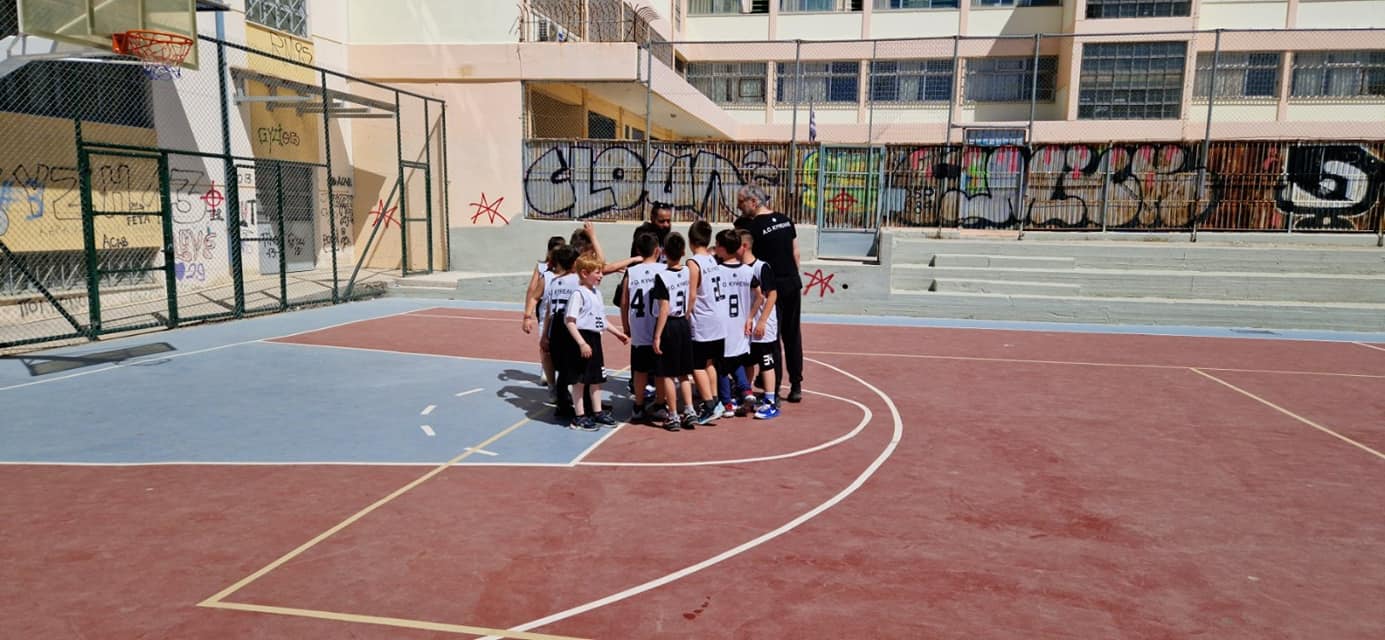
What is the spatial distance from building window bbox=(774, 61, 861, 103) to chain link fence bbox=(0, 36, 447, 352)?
19.0m

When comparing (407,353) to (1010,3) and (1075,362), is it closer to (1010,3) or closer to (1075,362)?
(1075,362)

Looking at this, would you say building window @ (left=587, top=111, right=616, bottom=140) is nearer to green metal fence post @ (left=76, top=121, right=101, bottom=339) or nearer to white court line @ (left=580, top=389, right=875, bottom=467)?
green metal fence post @ (left=76, top=121, right=101, bottom=339)

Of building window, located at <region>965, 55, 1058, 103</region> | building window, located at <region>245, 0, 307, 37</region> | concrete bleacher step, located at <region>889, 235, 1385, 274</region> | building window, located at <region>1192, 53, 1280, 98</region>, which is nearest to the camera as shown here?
concrete bleacher step, located at <region>889, 235, 1385, 274</region>

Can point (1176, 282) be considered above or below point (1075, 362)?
above

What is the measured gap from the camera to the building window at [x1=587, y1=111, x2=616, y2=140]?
2505 cm

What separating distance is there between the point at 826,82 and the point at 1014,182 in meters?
17.7

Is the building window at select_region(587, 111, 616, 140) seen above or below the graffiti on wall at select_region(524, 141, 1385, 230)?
above

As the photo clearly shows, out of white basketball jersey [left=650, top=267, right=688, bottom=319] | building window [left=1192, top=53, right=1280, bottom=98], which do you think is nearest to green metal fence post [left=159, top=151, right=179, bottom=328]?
white basketball jersey [left=650, top=267, right=688, bottom=319]

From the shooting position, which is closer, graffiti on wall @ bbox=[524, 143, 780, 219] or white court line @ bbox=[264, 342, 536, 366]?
white court line @ bbox=[264, 342, 536, 366]

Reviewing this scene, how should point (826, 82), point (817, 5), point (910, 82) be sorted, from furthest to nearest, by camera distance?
point (817, 5)
point (826, 82)
point (910, 82)

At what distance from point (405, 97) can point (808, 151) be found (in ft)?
32.1

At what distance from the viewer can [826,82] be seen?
3409 cm

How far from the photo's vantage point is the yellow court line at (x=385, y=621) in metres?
3.67

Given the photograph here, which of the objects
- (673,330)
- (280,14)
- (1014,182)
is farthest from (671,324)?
(280,14)
